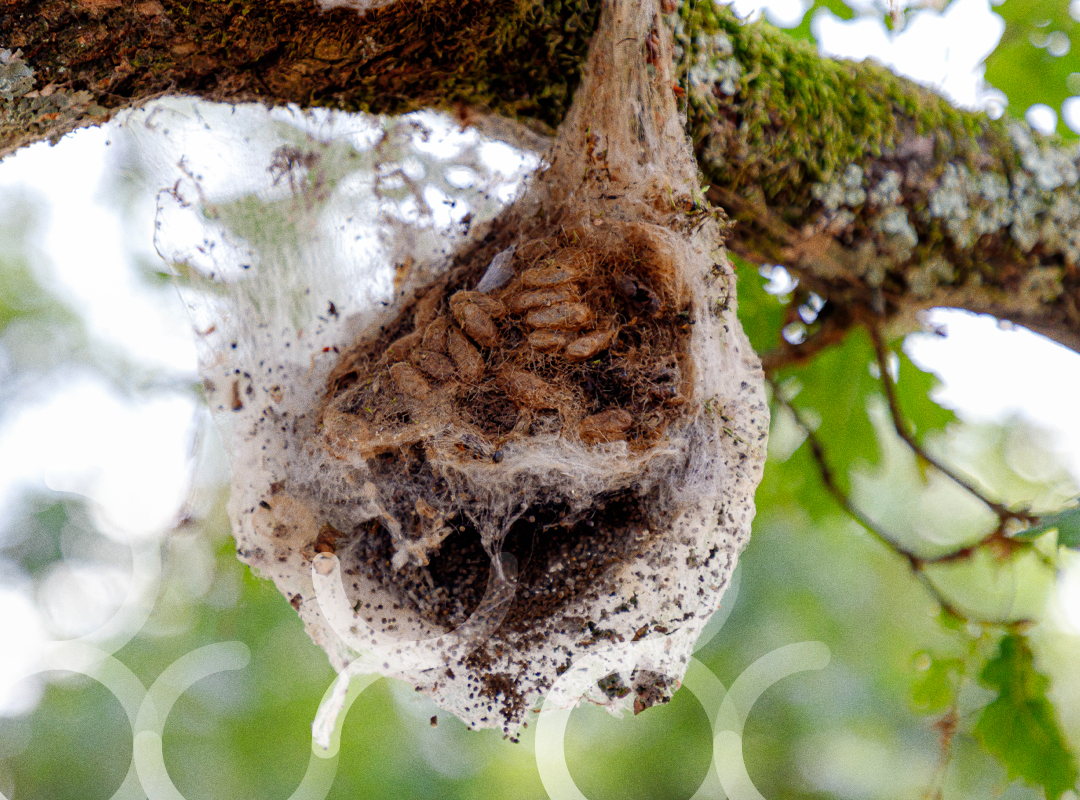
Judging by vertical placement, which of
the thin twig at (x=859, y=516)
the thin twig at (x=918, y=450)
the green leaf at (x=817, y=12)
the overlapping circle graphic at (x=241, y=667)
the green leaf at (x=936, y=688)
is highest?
the green leaf at (x=817, y=12)

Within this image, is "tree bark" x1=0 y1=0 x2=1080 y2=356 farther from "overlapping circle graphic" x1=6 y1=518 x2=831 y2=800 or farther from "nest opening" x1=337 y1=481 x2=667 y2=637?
"overlapping circle graphic" x1=6 y1=518 x2=831 y2=800

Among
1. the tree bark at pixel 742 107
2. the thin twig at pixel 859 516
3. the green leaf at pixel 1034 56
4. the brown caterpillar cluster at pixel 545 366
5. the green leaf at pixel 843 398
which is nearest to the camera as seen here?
the tree bark at pixel 742 107

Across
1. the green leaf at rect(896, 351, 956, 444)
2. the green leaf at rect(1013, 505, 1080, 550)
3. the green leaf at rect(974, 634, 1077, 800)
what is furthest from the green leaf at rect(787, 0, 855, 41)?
the green leaf at rect(974, 634, 1077, 800)

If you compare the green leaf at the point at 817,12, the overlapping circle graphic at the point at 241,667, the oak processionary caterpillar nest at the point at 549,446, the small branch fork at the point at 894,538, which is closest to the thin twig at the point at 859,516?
the small branch fork at the point at 894,538

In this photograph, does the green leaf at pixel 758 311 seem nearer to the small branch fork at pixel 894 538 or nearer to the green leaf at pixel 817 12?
the small branch fork at pixel 894 538

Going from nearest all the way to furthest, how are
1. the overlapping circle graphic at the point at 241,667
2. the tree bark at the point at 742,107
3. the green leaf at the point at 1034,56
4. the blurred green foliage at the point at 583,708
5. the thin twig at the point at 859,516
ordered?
1. the tree bark at the point at 742,107
2. the thin twig at the point at 859,516
3. the green leaf at the point at 1034,56
4. the blurred green foliage at the point at 583,708
5. the overlapping circle graphic at the point at 241,667

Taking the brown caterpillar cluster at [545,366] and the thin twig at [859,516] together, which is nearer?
the brown caterpillar cluster at [545,366]

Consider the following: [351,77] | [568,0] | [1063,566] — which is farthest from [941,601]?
[351,77]

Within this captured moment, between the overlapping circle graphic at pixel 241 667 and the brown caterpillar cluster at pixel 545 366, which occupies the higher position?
the brown caterpillar cluster at pixel 545 366
